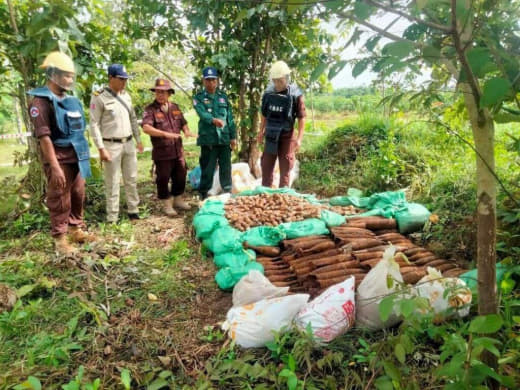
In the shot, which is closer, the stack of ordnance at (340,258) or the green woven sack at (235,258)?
the stack of ordnance at (340,258)

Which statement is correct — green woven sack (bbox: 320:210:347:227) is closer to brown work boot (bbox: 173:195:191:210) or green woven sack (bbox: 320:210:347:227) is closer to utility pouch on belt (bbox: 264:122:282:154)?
utility pouch on belt (bbox: 264:122:282:154)

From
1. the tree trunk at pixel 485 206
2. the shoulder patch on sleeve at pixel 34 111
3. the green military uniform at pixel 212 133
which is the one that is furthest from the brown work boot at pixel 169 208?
the tree trunk at pixel 485 206

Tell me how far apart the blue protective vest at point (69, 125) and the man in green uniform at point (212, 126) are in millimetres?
1609

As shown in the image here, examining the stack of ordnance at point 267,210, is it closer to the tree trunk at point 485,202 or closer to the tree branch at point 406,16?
the tree trunk at point 485,202

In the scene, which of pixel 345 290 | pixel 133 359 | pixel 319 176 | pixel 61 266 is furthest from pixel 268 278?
pixel 319 176

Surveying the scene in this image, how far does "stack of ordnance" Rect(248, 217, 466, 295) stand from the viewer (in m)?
2.70

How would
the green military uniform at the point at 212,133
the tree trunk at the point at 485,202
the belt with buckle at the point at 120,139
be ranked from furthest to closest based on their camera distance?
the green military uniform at the point at 212,133 → the belt with buckle at the point at 120,139 → the tree trunk at the point at 485,202

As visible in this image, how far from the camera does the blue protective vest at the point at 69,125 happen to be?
3.43 metres

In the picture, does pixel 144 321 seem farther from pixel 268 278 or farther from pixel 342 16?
pixel 342 16

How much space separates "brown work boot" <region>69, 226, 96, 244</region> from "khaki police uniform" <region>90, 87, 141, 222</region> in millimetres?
535

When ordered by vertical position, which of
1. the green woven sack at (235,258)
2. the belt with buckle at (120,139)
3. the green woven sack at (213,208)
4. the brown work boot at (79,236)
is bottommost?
the brown work boot at (79,236)

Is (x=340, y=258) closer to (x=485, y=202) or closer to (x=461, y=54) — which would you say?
(x=485, y=202)

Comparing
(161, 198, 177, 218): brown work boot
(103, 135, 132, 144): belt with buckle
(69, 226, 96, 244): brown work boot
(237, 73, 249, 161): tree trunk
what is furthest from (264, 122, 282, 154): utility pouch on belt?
(69, 226, 96, 244): brown work boot

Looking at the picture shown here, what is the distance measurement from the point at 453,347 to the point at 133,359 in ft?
5.61
